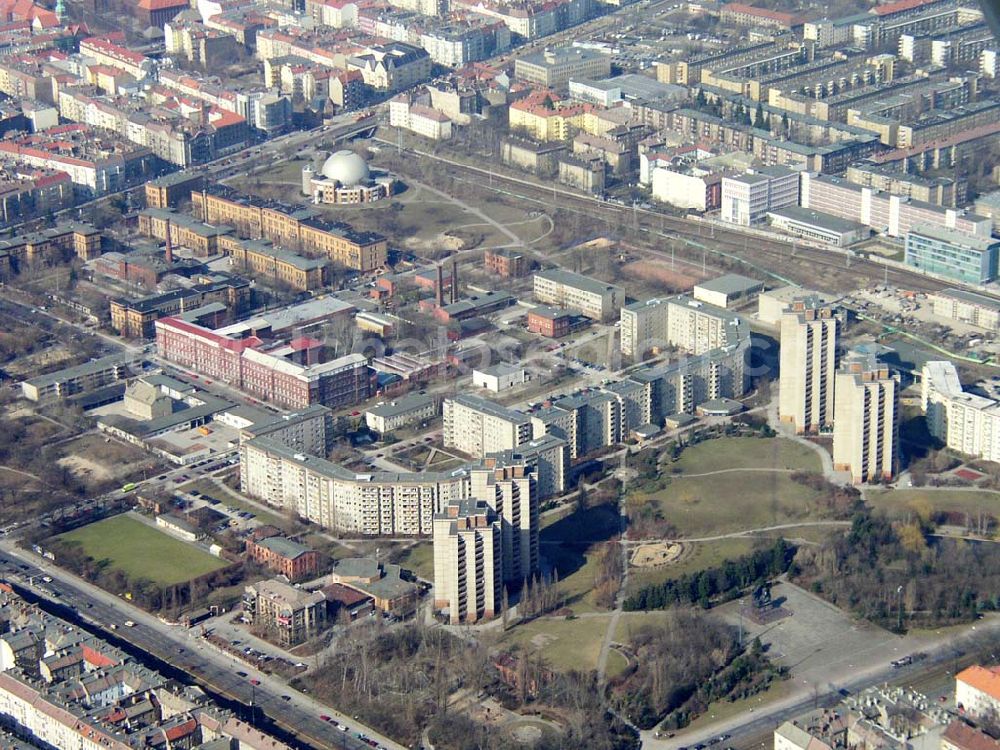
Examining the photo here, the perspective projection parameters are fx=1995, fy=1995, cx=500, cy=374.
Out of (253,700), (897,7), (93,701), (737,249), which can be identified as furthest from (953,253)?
(93,701)

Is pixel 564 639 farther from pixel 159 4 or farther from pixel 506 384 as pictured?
pixel 159 4

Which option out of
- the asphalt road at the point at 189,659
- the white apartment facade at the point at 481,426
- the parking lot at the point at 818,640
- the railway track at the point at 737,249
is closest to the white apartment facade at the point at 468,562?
the asphalt road at the point at 189,659

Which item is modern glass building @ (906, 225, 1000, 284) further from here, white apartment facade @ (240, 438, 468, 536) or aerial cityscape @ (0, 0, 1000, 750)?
white apartment facade @ (240, 438, 468, 536)

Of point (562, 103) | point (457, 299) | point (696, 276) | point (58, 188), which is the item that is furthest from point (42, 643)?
point (562, 103)

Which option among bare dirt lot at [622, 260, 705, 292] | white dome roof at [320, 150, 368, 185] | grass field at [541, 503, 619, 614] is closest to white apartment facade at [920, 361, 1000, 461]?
grass field at [541, 503, 619, 614]

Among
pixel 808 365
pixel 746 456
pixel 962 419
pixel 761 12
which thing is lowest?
pixel 746 456

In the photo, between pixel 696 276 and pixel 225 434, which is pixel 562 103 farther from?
pixel 225 434
